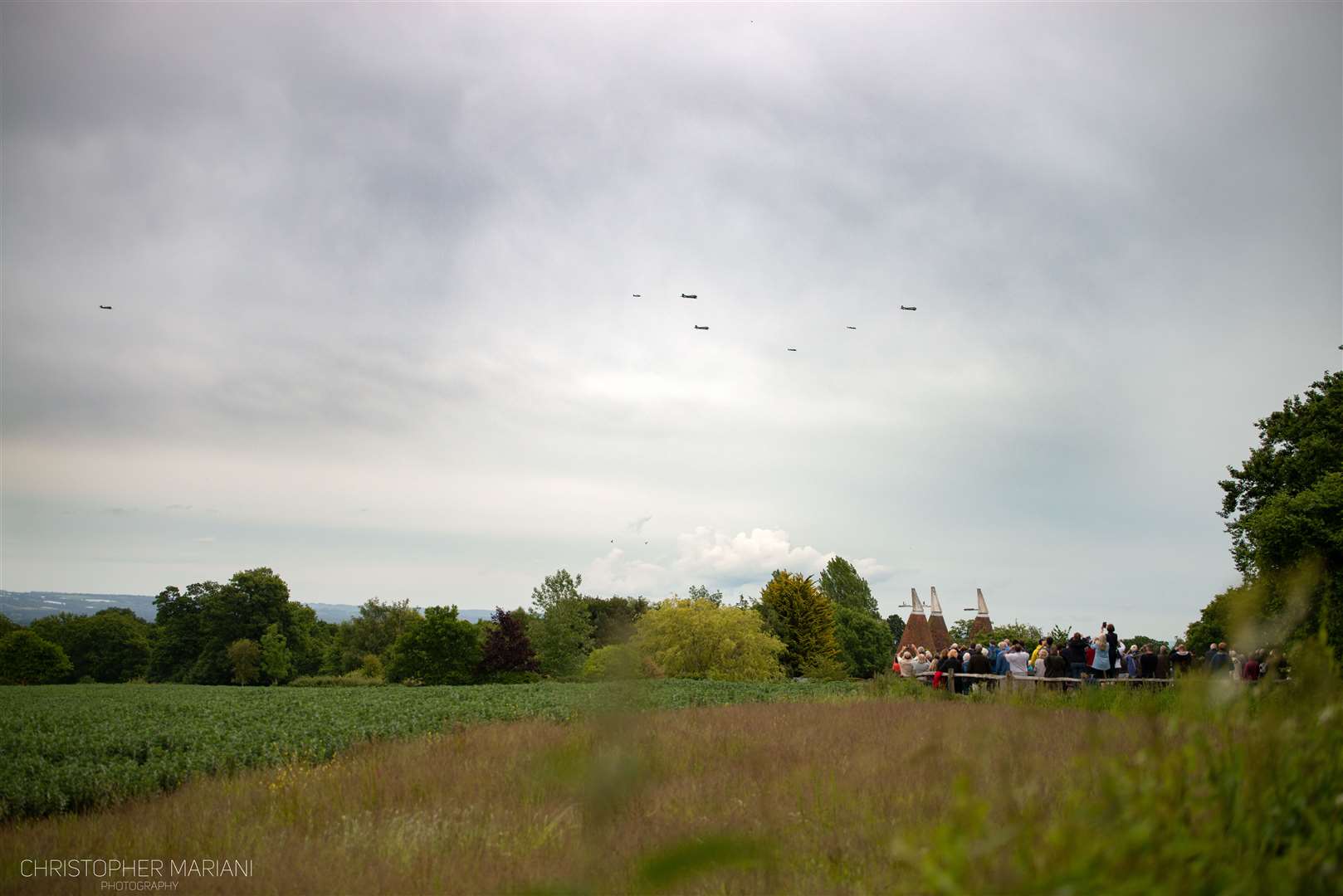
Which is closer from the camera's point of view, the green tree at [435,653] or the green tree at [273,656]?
the green tree at [435,653]

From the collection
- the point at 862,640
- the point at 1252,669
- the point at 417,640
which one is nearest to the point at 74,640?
the point at 417,640

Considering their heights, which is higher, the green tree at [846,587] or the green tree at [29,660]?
the green tree at [846,587]

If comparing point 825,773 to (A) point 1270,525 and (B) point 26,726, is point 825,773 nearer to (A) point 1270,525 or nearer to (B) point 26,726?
(B) point 26,726

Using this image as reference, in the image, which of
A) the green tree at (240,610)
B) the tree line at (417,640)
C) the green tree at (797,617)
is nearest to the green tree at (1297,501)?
the tree line at (417,640)

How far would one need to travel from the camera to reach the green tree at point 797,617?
6016 centimetres

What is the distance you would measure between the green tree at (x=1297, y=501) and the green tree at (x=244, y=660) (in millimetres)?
63135

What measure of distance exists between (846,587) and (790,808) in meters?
87.2

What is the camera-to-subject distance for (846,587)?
9144 cm

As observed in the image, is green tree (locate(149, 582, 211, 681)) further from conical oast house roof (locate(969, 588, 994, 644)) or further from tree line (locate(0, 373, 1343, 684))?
conical oast house roof (locate(969, 588, 994, 644))

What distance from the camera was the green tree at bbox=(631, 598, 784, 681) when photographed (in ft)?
140

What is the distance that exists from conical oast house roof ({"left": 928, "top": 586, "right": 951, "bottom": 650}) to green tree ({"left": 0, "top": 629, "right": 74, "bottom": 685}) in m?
74.4

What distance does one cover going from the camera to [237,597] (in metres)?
67.1

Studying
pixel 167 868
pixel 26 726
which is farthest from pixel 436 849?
pixel 26 726

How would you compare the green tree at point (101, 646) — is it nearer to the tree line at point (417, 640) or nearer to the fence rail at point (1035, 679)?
the tree line at point (417, 640)
